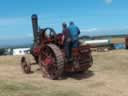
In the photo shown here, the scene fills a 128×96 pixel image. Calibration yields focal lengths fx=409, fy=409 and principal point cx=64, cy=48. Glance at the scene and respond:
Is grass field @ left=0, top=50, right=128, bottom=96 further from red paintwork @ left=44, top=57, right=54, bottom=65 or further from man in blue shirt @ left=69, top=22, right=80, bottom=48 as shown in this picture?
man in blue shirt @ left=69, top=22, right=80, bottom=48

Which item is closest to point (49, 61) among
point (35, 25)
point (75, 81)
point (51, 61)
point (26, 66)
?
point (51, 61)

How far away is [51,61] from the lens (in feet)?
57.3

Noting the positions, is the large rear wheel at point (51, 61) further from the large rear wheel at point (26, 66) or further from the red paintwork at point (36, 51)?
the large rear wheel at point (26, 66)

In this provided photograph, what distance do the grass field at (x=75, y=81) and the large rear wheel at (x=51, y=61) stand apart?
38cm

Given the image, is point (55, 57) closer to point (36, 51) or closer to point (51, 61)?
point (51, 61)

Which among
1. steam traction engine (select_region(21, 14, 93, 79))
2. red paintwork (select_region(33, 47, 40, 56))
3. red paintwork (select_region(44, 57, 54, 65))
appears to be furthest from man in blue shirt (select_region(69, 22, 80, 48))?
red paintwork (select_region(33, 47, 40, 56))

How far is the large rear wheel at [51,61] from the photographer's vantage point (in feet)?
55.9

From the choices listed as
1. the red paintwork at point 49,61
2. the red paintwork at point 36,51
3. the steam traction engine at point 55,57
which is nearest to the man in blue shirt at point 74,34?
the steam traction engine at point 55,57

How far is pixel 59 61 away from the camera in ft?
55.7

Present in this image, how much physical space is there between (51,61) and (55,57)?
0.44 meters

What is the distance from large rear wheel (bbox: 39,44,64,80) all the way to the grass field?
1.26 feet

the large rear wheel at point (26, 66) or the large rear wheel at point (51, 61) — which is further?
the large rear wheel at point (26, 66)

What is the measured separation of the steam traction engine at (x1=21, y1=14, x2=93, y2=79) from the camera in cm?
1711

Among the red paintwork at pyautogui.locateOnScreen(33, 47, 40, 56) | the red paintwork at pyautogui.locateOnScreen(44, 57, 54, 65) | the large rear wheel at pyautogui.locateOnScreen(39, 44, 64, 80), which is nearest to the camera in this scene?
the large rear wheel at pyautogui.locateOnScreen(39, 44, 64, 80)
